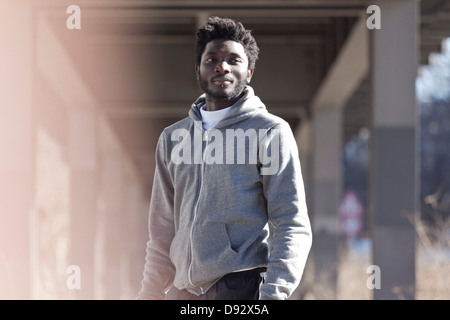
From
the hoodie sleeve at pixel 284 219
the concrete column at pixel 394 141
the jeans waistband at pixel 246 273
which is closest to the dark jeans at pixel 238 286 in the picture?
the jeans waistband at pixel 246 273

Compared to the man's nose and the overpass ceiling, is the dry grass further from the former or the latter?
the man's nose

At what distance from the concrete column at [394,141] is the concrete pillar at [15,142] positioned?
10.9ft

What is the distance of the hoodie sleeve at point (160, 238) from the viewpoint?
110 inches

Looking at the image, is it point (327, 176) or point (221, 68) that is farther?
point (327, 176)

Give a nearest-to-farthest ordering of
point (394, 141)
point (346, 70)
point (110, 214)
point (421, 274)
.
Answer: point (394, 141)
point (421, 274)
point (346, 70)
point (110, 214)

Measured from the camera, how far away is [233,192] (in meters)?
2.56

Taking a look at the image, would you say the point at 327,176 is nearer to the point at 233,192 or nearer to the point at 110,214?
the point at 110,214

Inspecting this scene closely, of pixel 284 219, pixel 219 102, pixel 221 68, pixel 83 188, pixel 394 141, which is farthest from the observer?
pixel 83 188

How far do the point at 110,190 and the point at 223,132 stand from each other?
17.9 meters

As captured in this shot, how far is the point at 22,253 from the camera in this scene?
669 centimetres

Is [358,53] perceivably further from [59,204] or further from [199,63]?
[59,204]

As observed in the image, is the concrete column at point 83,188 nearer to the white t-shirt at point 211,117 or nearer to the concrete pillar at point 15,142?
the concrete pillar at point 15,142

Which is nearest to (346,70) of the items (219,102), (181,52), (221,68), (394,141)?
(181,52)

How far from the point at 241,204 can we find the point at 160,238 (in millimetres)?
419
